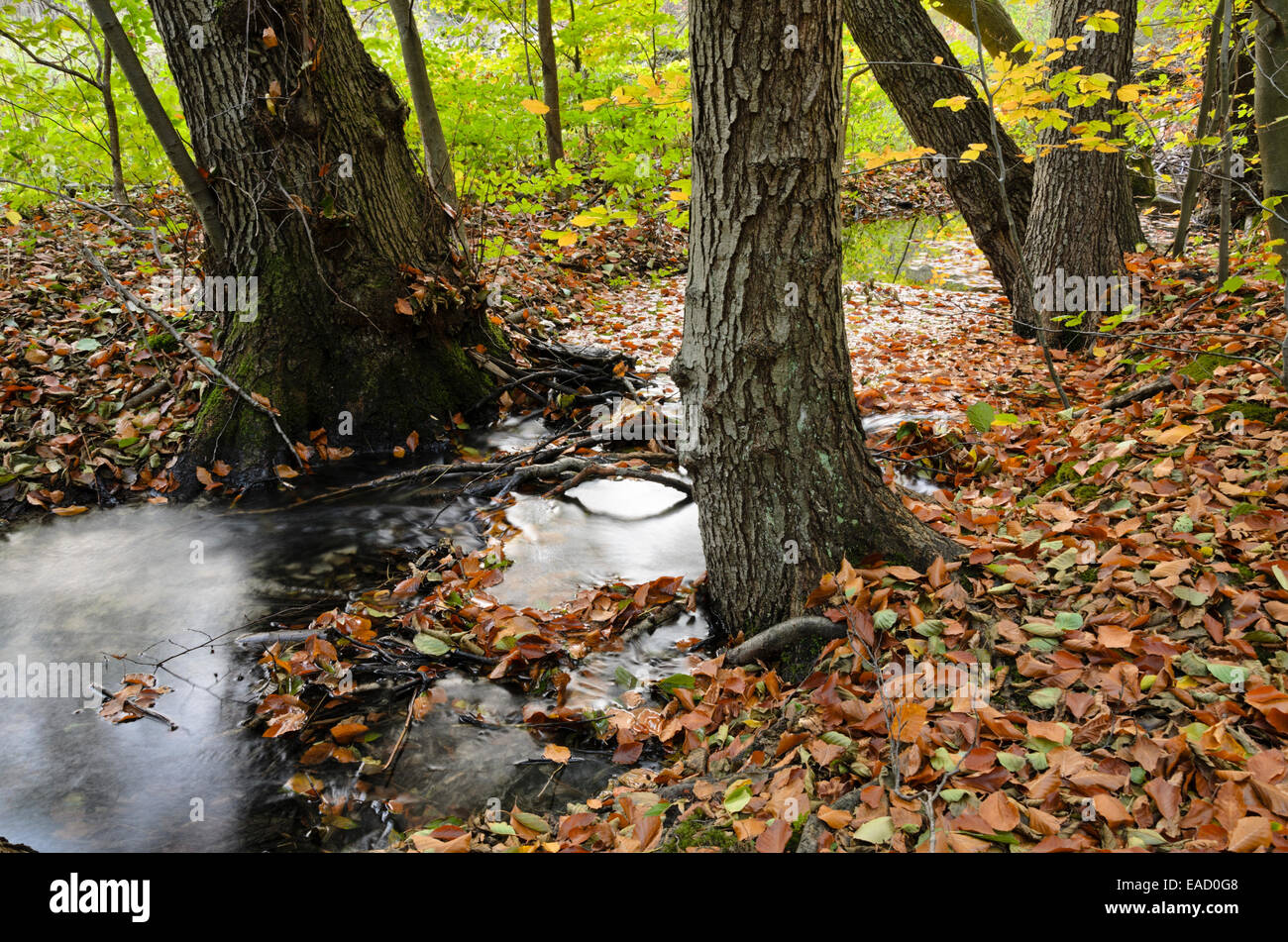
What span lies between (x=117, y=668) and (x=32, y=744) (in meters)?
0.52

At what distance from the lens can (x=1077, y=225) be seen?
5730mm

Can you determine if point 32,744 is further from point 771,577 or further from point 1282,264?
point 1282,264

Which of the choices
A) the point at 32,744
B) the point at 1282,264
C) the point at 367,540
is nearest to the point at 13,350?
the point at 367,540

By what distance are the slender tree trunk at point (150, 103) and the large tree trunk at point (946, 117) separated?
486 centimetres

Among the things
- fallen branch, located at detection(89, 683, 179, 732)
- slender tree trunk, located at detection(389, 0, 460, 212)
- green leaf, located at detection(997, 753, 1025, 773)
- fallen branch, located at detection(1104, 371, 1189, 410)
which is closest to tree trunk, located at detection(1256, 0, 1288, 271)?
fallen branch, located at detection(1104, 371, 1189, 410)

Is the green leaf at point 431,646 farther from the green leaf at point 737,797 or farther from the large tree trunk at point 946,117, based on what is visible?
the large tree trunk at point 946,117

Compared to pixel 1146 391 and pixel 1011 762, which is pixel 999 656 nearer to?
pixel 1011 762

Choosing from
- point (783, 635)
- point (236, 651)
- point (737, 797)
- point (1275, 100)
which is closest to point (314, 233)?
point (236, 651)

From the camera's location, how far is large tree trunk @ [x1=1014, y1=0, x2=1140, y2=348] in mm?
5594

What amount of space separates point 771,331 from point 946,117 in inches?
179

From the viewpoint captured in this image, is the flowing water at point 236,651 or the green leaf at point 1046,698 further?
the flowing water at point 236,651

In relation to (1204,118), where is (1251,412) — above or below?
below

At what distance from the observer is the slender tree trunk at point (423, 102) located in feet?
21.2

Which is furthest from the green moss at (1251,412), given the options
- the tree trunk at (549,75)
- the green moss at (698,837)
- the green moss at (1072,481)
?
the tree trunk at (549,75)
